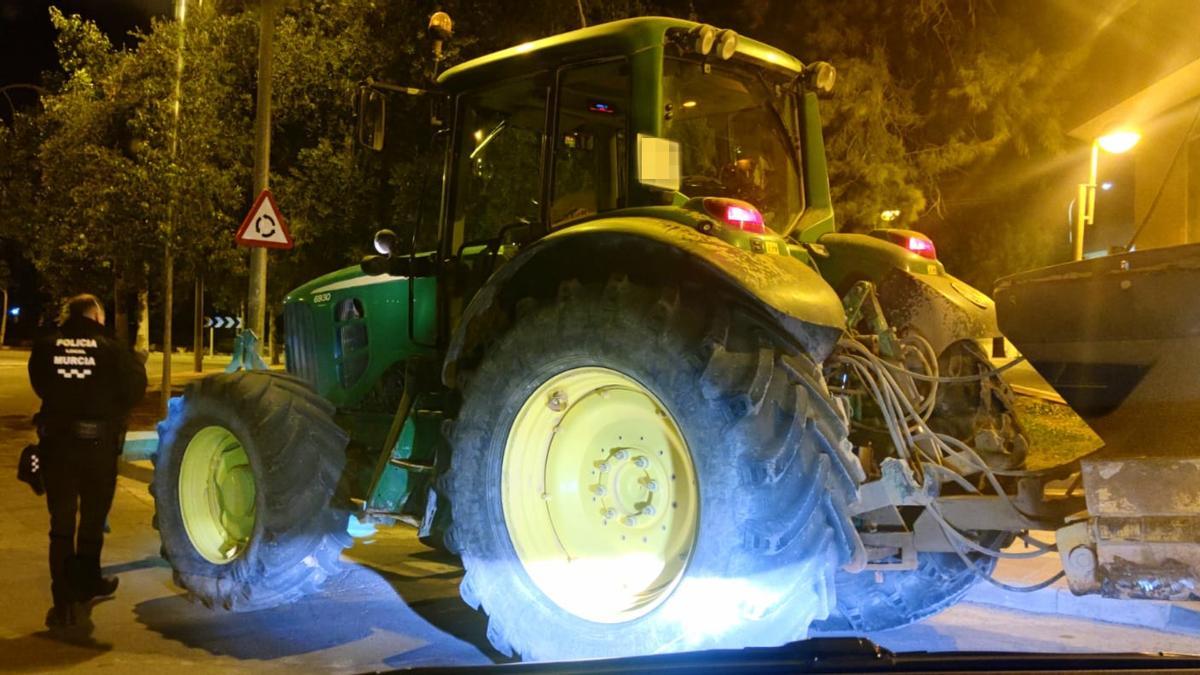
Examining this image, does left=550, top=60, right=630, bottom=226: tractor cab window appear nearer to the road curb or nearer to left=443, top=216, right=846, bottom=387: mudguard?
left=443, top=216, right=846, bottom=387: mudguard

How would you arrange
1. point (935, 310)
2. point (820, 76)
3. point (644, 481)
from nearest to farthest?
point (644, 481)
point (935, 310)
point (820, 76)

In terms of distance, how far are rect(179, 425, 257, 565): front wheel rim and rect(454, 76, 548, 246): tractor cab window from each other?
1.92 m

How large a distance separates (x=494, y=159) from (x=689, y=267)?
221cm

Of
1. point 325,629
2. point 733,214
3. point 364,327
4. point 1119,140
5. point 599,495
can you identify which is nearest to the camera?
point 733,214

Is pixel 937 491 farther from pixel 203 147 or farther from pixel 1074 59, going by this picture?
pixel 203 147

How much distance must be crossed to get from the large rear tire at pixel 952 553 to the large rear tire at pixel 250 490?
2.73 meters

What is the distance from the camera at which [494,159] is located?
584 centimetres

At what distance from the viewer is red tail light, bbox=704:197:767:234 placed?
4.15m

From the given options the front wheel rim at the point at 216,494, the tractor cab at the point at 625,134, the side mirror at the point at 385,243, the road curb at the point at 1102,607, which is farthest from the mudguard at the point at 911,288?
the front wheel rim at the point at 216,494

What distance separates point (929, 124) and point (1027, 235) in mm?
3317

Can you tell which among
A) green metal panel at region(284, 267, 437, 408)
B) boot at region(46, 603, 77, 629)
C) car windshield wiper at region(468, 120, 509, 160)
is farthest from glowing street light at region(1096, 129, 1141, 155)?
boot at region(46, 603, 77, 629)

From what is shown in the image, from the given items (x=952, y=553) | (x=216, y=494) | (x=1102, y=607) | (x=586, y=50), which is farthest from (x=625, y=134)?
(x=1102, y=607)

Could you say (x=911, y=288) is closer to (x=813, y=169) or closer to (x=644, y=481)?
(x=813, y=169)

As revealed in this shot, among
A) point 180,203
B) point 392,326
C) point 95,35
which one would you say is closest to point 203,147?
point 180,203
